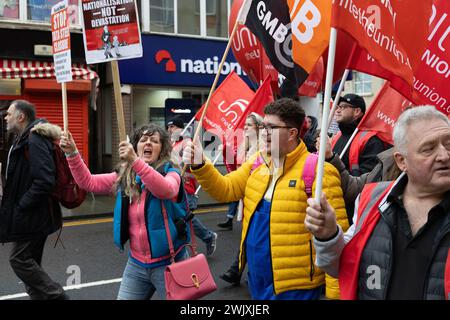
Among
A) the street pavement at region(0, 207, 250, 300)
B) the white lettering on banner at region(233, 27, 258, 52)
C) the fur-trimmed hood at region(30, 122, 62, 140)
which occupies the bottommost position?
the street pavement at region(0, 207, 250, 300)

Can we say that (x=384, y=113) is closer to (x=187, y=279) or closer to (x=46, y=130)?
(x=187, y=279)

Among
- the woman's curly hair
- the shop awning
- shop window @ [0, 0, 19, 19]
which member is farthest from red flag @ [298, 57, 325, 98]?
shop window @ [0, 0, 19, 19]

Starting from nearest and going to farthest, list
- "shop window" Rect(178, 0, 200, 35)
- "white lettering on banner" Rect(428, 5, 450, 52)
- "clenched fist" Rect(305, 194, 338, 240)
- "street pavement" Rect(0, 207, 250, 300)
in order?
"clenched fist" Rect(305, 194, 338, 240) → "white lettering on banner" Rect(428, 5, 450, 52) → "street pavement" Rect(0, 207, 250, 300) → "shop window" Rect(178, 0, 200, 35)

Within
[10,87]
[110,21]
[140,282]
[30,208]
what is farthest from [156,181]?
[10,87]

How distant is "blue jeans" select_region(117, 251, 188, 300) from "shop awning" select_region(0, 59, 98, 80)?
9.75m

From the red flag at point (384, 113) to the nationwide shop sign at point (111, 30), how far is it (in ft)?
7.86

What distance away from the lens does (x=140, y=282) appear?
3.32 meters

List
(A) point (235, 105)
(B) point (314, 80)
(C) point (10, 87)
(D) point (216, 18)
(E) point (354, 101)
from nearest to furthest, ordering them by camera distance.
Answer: (E) point (354, 101)
(B) point (314, 80)
(A) point (235, 105)
(C) point (10, 87)
(D) point (216, 18)

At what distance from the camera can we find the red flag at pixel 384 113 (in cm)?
455

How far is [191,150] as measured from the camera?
304 centimetres

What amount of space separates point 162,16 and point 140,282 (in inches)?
499

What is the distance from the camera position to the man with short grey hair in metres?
1.88

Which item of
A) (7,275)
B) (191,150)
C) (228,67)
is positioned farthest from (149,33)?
(191,150)

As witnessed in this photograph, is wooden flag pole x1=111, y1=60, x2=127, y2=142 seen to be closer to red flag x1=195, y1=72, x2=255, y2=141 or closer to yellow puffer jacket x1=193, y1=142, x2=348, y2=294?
yellow puffer jacket x1=193, y1=142, x2=348, y2=294
